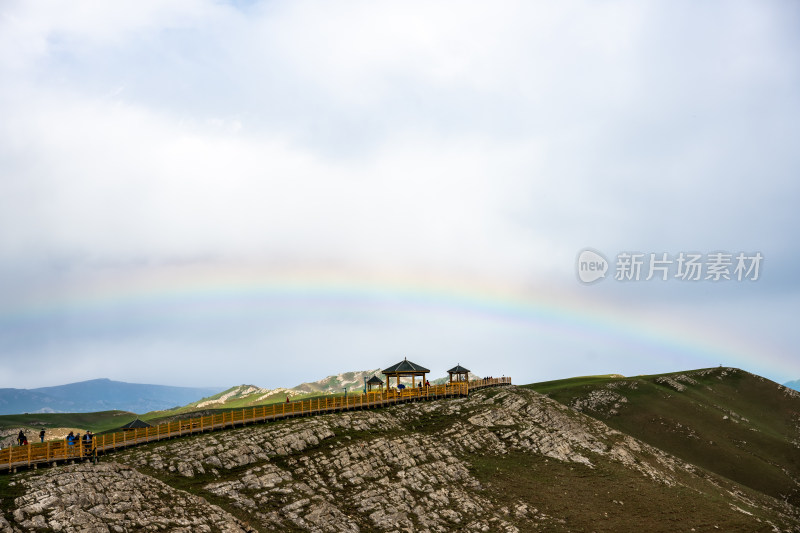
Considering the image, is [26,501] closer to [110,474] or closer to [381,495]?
[110,474]

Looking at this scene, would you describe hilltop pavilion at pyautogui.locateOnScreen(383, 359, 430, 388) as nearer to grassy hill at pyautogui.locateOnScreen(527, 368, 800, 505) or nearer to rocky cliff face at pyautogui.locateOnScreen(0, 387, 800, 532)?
rocky cliff face at pyautogui.locateOnScreen(0, 387, 800, 532)

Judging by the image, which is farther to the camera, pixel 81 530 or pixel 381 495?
pixel 381 495

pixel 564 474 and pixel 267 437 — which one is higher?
pixel 267 437

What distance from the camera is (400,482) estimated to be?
195 ft

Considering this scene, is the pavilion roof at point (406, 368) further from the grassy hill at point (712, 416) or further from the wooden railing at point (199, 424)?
the grassy hill at point (712, 416)

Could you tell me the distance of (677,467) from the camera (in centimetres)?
8106

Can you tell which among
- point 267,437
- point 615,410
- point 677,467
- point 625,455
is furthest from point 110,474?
point 615,410

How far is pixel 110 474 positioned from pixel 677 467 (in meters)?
72.8

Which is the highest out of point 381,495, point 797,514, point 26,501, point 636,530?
point 26,501

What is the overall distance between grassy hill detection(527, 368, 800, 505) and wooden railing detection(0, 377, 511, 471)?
1168 inches

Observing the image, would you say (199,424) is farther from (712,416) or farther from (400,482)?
(712,416)

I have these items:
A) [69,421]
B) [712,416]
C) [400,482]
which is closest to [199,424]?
[400,482]

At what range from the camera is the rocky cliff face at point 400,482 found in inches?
1694

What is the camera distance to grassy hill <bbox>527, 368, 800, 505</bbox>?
93.3 metres
